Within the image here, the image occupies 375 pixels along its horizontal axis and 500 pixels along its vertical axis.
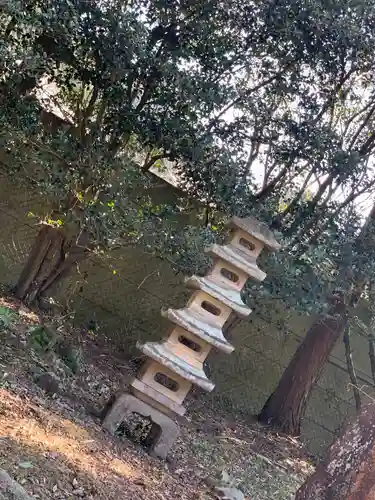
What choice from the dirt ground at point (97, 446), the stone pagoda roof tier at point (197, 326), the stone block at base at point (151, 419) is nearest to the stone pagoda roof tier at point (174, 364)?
the stone pagoda roof tier at point (197, 326)

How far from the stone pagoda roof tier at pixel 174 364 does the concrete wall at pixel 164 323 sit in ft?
7.32

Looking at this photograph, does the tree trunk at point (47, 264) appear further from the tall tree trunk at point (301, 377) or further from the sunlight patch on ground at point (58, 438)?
the tall tree trunk at point (301, 377)

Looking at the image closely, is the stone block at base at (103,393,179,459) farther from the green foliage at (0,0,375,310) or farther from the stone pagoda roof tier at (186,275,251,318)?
the green foliage at (0,0,375,310)

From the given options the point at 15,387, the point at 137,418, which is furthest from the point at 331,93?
the point at 15,387

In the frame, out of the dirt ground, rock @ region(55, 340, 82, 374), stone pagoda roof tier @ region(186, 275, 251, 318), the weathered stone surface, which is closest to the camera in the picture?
the weathered stone surface

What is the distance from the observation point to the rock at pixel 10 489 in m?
2.54

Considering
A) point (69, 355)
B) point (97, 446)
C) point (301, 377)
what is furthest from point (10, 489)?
point (301, 377)

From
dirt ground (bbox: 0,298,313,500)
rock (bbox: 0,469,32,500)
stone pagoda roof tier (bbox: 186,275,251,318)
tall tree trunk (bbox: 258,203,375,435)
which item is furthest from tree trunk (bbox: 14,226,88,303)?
rock (bbox: 0,469,32,500)

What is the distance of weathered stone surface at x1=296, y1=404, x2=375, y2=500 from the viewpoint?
2850 mm

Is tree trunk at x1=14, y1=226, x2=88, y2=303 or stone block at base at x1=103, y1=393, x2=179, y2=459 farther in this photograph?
tree trunk at x1=14, y1=226, x2=88, y2=303

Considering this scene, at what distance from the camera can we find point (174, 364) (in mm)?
4102

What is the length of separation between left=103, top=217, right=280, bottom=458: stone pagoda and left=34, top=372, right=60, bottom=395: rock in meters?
0.46

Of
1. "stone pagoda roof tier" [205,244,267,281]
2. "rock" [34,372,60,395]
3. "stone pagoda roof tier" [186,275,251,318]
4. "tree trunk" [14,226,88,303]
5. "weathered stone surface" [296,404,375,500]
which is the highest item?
"stone pagoda roof tier" [205,244,267,281]

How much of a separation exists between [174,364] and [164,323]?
10.9ft
